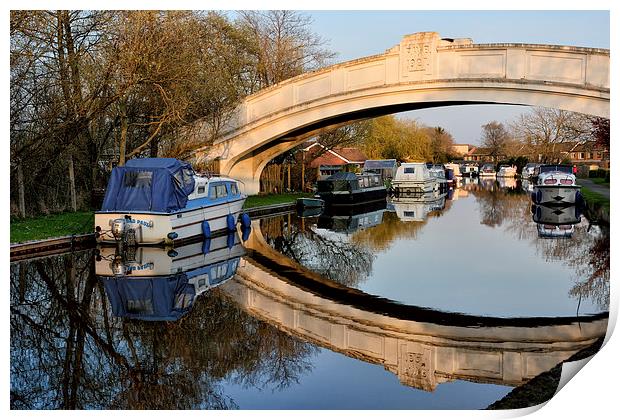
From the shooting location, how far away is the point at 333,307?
9.29 metres

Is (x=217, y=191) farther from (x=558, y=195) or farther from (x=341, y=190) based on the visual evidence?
(x=558, y=195)

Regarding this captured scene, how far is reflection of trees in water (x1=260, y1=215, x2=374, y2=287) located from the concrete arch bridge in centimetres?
588

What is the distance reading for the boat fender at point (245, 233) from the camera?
55.7 ft

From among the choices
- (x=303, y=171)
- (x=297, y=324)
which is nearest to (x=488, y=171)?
(x=303, y=171)

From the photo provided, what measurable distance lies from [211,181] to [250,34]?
1515cm

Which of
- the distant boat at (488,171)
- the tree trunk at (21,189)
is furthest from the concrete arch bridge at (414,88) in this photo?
the distant boat at (488,171)

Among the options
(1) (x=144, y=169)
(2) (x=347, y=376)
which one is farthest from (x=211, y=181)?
(2) (x=347, y=376)

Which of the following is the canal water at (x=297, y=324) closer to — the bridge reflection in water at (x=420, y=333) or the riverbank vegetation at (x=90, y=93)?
the bridge reflection in water at (x=420, y=333)

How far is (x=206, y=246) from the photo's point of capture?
15094 mm

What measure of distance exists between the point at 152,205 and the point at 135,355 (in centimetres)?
768

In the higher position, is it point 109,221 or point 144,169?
point 144,169

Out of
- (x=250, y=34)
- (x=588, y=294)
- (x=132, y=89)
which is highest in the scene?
(x=250, y=34)

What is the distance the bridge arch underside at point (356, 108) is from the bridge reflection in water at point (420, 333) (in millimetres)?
12897
